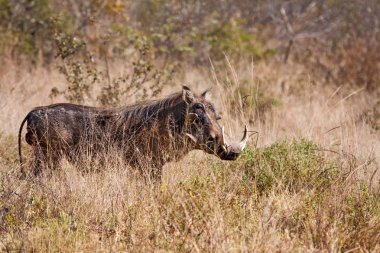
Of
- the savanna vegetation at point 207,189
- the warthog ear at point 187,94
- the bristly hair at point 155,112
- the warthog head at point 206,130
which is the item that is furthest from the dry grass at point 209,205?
the warthog ear at point 187,94

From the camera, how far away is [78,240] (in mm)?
3797

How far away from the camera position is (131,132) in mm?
5426

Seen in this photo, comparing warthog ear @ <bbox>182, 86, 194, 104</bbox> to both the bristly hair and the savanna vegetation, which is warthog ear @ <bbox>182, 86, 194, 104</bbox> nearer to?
the bristly hair

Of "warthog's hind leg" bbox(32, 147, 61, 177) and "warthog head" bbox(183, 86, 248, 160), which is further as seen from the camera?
"warthog's hind leg" bbox(32, 147, 61, 177)

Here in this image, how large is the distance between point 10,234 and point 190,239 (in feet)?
3.53

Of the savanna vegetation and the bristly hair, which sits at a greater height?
the bristly hair

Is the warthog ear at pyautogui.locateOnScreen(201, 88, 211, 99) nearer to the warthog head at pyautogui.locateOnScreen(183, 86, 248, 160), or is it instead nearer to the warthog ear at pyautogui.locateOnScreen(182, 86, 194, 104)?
the warthog head at pyautogui.locateOnScreen(183, 86, 248, 160)

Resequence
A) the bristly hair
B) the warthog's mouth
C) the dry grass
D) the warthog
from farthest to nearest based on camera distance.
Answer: the bristly hair → the warthog → the warthog's mouth → the dry grass

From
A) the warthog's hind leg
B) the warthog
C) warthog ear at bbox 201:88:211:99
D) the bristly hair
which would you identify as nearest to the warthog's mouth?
Result: the warthog

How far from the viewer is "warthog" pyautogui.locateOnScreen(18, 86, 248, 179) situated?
17.2ft

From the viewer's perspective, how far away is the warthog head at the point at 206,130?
5.15 metres

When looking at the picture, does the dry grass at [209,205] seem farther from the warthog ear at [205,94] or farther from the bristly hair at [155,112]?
the warthog ear at [205,94]

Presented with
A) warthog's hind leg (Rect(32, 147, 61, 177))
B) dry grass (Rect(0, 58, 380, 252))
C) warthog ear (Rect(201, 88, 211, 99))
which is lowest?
dry grass (Rect(0, 58, 380, 252))

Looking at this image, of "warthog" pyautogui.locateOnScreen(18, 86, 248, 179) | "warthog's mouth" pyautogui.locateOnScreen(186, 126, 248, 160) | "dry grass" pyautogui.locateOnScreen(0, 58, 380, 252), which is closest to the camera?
"dry grass" pyautogui.locateOnScreen(0, 58, 380, 252)
